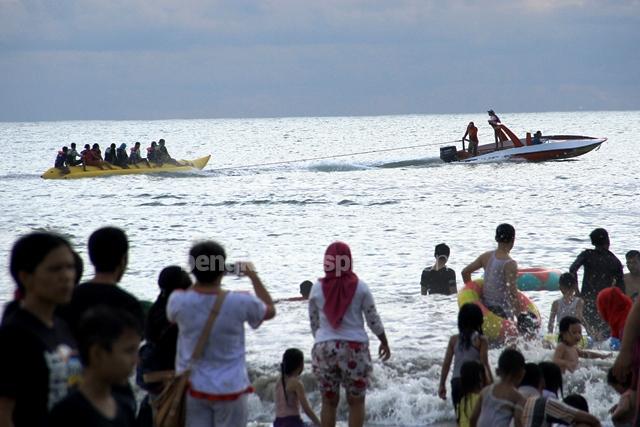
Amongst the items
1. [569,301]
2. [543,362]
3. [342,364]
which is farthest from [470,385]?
[569,301]

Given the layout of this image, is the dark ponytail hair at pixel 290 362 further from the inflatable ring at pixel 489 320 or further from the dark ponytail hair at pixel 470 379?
the inflatable ring at pixel 489 320

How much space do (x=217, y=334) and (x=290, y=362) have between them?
5.97ft

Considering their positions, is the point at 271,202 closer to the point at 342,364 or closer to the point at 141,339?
the point at 342,364

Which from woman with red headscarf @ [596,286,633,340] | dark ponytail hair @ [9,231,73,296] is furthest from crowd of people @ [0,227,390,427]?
woman with red headscarf @ [596,286,633,340]

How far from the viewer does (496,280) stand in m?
8.11

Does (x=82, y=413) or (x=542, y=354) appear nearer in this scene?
(x=82, y=413)

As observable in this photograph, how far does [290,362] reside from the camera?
6117 mm

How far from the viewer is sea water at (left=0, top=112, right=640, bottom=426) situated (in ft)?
29.4

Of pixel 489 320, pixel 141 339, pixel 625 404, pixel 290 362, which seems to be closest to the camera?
pixel 141 339

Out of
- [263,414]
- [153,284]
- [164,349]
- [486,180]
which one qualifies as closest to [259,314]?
[164,349]

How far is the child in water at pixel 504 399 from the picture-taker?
484 centimetres

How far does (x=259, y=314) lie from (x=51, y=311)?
1.33m

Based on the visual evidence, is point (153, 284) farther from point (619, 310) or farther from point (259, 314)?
point (259, 314)

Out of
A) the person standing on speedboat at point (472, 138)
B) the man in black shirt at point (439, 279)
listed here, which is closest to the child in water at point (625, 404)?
the man in black shirt at point (439, 279)
